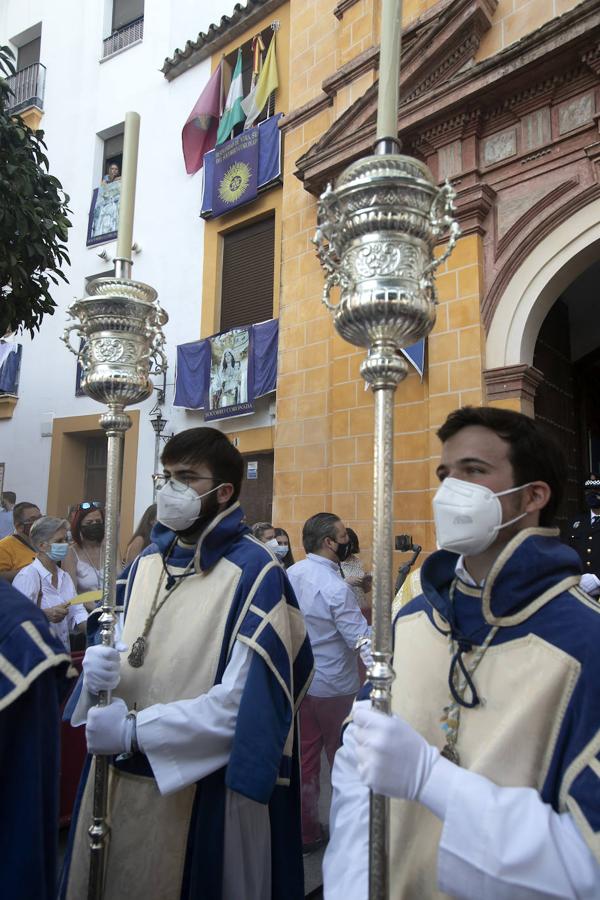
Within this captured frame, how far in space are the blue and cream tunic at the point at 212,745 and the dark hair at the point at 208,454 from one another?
0.59ft

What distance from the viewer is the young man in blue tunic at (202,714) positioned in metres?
1.93

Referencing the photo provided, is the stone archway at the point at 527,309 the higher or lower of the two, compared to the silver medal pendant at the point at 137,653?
higher

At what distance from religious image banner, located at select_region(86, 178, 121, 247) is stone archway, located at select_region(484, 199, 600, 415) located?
8.87 meters

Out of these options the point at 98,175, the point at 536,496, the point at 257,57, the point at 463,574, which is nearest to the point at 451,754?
the point at 463,574

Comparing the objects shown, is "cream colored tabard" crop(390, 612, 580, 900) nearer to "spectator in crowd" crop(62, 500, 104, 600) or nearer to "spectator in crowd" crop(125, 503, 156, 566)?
"spectator in crowd" crop(125, 503, 156, 566)

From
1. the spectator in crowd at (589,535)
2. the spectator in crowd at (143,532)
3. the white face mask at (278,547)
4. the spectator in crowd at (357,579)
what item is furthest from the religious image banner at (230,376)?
the spectator in crowd at (589,535)

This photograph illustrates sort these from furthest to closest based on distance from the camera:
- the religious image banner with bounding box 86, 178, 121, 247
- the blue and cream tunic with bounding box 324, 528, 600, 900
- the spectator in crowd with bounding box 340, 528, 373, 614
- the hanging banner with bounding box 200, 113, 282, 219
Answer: the religious image banner with bounding box 86, 178, 121, 247 → the hanging banner with bounding box 200, 113, 282, 219 → the spectator in crowd with bounding box 340, 528, 373, 614 → the blue and cream tunic with bounding box 324, 528, 600, 900

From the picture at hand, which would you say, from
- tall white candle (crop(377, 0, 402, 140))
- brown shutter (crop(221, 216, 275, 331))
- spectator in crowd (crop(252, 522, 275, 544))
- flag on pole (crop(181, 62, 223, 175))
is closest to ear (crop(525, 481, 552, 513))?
tall white candle (crop(377, 0, 402, 140))

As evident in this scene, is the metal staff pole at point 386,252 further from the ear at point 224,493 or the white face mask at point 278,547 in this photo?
the white face mask at point 278,547

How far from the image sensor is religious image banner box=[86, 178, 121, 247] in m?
12.7

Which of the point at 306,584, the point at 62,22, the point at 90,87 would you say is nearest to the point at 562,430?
the point at 306,584

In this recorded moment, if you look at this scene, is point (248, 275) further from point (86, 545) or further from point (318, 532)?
point (318, 532)

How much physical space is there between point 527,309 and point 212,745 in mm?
5307

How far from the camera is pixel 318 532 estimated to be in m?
4.18
